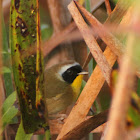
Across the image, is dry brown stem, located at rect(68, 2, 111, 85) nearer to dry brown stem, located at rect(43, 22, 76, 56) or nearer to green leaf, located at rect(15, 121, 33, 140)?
dry brown stem, located at rect(43, 22, 76, 56)

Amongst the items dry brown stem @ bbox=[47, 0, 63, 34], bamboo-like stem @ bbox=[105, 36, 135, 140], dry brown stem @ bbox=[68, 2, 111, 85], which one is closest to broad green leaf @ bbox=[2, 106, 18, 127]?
dry brown stem @ bbox=[68, 2, 111, 85]

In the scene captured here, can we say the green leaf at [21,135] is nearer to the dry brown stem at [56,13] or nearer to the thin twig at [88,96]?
the thin twig at [88,96]

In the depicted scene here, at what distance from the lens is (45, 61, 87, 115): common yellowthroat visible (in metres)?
1.00

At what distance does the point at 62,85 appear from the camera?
1.09 meters

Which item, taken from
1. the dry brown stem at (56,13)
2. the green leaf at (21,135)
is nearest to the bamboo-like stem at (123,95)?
the green leaf at (21,135)

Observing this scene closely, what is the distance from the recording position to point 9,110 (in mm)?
779

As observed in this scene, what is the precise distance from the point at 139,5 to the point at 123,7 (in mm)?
489

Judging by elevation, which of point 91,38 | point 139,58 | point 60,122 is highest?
point 139,58

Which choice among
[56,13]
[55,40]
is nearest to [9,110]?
[55,40]

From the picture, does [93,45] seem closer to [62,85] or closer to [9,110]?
[9,110]

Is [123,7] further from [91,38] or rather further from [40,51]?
[40,51]

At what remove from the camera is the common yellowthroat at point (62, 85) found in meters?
1.00

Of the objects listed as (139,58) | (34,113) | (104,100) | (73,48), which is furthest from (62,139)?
(73,48)

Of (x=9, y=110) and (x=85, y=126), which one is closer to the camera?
(x=85, y=126)
